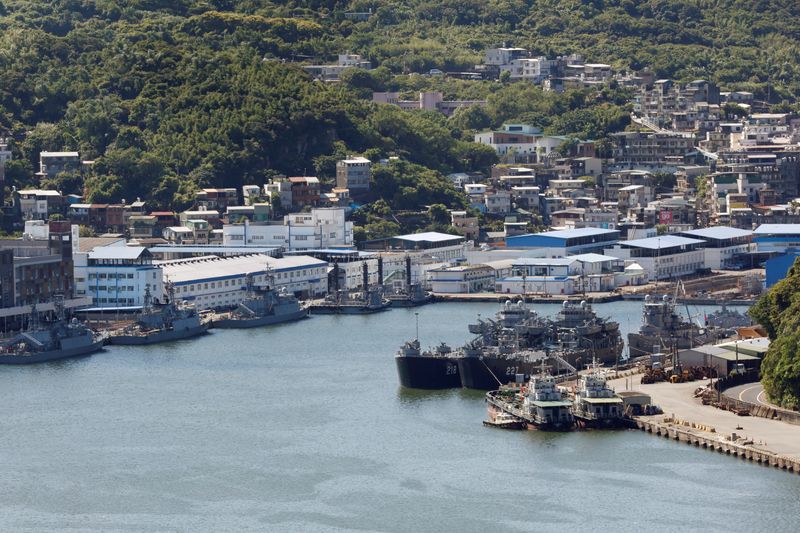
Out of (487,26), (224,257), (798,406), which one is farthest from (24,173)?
(798,406)

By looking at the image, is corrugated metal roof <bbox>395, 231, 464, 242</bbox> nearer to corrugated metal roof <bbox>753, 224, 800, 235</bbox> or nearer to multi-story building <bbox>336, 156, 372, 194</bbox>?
multi-story building <bbox>336, 156, 372, 194</bbox>

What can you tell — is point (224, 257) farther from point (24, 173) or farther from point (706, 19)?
point (706, 19)

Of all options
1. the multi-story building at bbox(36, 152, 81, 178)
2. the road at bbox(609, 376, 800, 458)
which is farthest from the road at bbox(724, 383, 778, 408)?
the multi-story building at bbox(36, 152, 81, 178)

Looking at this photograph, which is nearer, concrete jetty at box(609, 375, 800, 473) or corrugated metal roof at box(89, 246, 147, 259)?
concrete jetty at box(609, 375, 800, 473)

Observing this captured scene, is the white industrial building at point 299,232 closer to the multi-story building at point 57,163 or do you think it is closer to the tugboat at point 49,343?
the multi-story building at point 57,163

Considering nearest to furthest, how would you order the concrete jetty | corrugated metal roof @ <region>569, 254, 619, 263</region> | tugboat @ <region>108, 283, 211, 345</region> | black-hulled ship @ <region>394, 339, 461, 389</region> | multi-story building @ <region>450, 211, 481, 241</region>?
the concrete jetty
black-hulled ship @ <region>394, 339, 461, 389</region>
tugboat @ <region>108, 283, 211, 345</region>
corrugated metal roof @ <region>569, 254, 619, 263</region>
multi-story building @ <region>450, 211, 481, 241</region>

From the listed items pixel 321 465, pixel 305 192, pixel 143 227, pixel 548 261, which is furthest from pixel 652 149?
pixel 321 465

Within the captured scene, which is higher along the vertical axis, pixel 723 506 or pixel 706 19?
pixel 706 19
